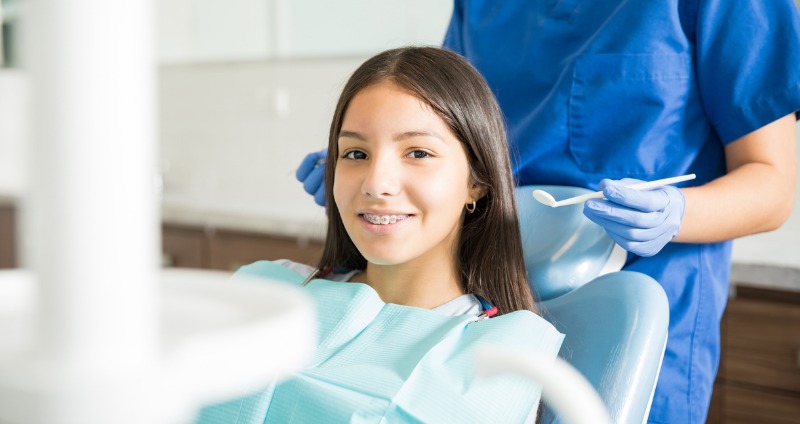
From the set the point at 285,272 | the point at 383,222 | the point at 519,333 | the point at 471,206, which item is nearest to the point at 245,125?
the point at 285,272

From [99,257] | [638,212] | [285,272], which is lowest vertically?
[285,272]

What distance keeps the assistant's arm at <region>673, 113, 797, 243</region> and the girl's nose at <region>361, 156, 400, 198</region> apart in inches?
15.4

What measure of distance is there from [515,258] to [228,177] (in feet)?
7.29

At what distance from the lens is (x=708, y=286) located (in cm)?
128

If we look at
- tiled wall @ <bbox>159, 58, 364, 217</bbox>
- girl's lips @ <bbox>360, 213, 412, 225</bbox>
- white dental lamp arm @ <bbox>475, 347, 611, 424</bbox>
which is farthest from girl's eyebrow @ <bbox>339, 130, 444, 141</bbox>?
tiled wall @ <bbox>159, 58, 364, 217</bbox>

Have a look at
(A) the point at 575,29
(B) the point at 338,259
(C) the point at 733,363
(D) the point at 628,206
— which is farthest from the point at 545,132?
(C) the point at 733,363

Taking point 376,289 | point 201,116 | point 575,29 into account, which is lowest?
point 201,116

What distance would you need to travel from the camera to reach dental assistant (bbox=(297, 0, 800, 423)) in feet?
3.84

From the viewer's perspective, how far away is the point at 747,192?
115cm

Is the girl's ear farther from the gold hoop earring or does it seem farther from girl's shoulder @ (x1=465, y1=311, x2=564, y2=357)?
girl's shoulder @ (x1=465, y1=311, x2=564, y2=357)

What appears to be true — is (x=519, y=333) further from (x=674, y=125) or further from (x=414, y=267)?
(x=674, y=125)

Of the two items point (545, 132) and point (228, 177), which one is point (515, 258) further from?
point (228, 177)

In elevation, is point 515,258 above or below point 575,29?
below

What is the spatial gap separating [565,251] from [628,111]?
0.23 meters
